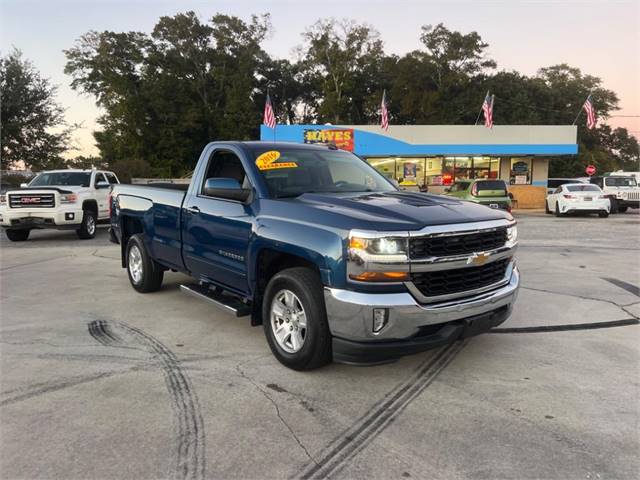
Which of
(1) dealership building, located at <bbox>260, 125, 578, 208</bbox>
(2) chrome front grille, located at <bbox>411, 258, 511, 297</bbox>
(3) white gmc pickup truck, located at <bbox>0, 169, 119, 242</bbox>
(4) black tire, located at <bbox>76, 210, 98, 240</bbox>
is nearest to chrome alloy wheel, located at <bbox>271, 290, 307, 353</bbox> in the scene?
(2) chrome front grille, located at <bbox>411, 258, 511, 297</bbox>

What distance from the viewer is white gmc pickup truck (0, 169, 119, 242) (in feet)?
40.3

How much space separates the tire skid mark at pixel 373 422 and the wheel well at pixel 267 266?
4.18 ft

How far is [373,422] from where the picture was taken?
3320mm

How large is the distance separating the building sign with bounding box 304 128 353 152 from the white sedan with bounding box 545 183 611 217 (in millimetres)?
14885

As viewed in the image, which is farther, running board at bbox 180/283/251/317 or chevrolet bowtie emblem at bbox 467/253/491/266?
running board at bbox 180/283/251/317

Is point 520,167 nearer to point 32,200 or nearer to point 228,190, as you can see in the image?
point 32,200

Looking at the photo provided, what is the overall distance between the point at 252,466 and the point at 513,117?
Answer: 215 ft

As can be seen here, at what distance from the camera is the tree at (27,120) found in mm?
30422

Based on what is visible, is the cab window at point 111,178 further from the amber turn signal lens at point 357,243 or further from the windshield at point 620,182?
the windshield at point 620,182

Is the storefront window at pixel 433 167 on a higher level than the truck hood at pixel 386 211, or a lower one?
higher

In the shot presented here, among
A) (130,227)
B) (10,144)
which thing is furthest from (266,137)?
(130,227)

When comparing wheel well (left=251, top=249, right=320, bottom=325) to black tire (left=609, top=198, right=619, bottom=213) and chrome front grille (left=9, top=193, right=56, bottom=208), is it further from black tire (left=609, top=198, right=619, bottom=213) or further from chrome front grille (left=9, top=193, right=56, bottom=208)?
black tire (left=609, top=198, right=619, bottom=213)

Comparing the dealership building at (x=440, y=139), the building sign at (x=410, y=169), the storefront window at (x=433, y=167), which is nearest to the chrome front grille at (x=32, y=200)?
the dealership building at (x=440, y=139)

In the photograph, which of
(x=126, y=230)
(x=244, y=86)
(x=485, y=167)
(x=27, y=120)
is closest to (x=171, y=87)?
(x=244, y=86)
